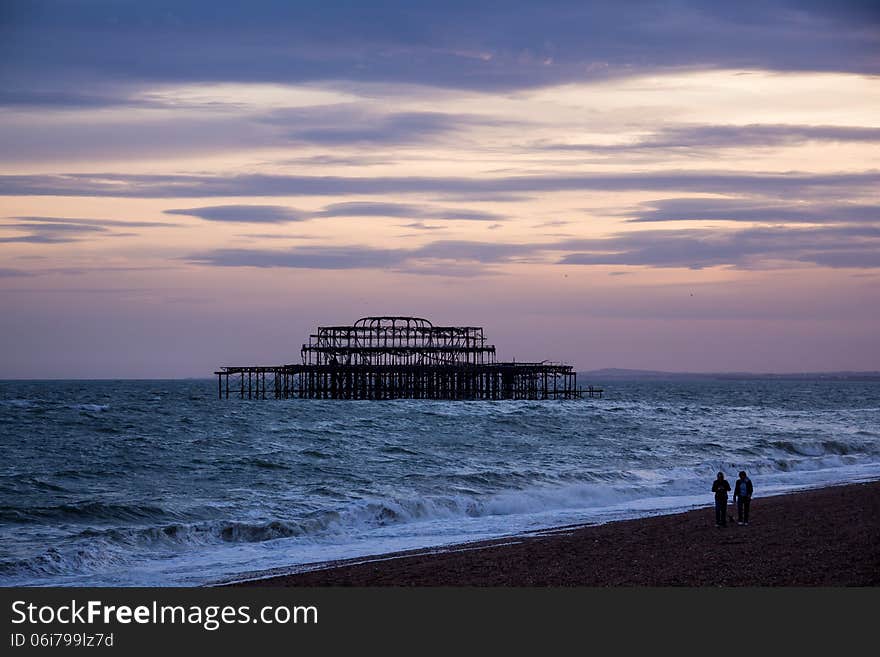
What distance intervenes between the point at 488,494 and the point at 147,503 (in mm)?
8889

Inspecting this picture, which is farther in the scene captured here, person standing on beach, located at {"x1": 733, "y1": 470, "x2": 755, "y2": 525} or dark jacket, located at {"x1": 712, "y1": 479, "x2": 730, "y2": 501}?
person standing on beach, located at {"x1": 733, "y1": 470, "x2": 755, "y2": 525}

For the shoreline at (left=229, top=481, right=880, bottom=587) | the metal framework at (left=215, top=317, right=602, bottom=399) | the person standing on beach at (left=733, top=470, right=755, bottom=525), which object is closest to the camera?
the shoreline at (left=229, top=481, right=880, bottom=587)

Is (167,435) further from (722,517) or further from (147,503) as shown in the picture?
(722,517)

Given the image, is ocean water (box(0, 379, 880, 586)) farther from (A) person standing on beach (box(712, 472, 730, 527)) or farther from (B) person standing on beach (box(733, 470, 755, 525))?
(A) person standing on beach (box(712, 472, 730, 527))

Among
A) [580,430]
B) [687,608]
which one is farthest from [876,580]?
[580,430]

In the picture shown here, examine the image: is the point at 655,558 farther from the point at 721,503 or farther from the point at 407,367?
the point at 407,367

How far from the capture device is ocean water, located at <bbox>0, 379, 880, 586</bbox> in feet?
64.9

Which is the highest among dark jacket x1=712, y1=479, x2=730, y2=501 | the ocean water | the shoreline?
dark jacket x1=712, y1=479, x2=730, y2=501

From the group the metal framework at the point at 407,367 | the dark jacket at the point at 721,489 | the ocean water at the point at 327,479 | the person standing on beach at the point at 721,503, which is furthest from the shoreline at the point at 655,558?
the metal framework at the point at 407,367

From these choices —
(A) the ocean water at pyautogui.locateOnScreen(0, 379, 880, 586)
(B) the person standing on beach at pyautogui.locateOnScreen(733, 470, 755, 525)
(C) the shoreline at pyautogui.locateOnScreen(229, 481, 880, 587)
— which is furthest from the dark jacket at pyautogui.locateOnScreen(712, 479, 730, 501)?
(A) the ocean water at pyautogui.locateOnScreen(0, 379, 880, 586)

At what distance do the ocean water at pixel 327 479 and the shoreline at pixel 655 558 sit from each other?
55.4 inches

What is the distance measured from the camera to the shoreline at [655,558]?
13938 millimetres

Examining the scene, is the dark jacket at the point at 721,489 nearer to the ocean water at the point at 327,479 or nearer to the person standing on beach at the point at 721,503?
the person standing on beach at the point at 721,503

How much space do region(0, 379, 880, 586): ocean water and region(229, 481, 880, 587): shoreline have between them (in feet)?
4.61
